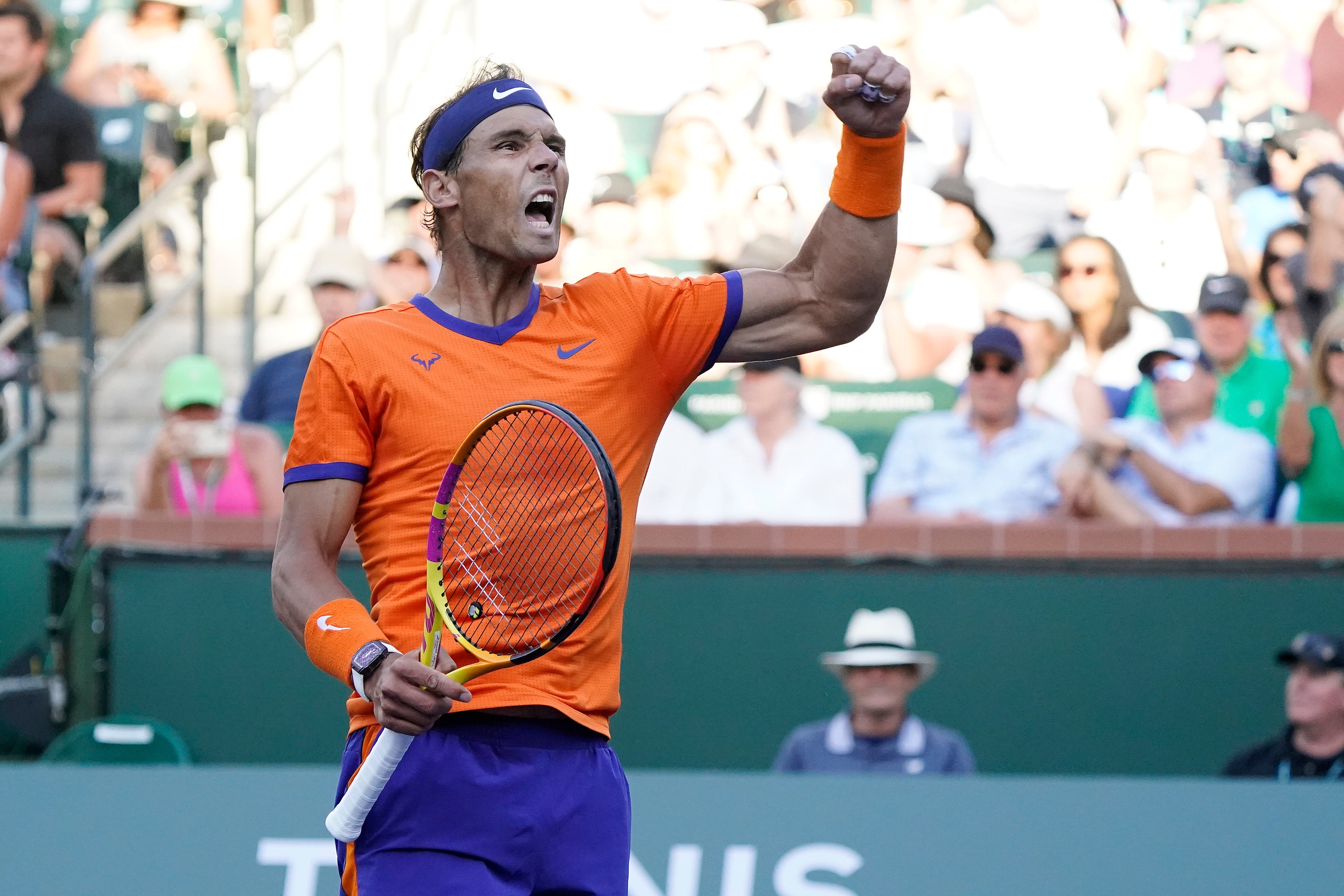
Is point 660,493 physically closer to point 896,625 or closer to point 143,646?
point 896,625

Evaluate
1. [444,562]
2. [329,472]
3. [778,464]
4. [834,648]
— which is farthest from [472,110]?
[778,464]

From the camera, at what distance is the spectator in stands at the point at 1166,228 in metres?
8.12

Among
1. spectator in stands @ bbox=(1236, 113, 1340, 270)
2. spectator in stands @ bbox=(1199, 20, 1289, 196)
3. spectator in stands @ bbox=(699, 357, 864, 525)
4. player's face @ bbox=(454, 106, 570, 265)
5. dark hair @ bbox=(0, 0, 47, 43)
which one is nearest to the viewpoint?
player's face @ bbox=(454, 106, 570, 265)

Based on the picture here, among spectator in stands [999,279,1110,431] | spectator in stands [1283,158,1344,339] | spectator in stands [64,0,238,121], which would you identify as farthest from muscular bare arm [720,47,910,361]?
spectator in stands [64,0,238,121]

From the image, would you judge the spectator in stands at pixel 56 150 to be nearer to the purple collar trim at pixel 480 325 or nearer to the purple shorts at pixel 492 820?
the purple collar trim at pixel 480 325

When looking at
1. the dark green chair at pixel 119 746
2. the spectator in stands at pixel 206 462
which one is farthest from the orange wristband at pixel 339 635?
the spectator in stands at pixel 206 462

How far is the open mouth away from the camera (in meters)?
3.06

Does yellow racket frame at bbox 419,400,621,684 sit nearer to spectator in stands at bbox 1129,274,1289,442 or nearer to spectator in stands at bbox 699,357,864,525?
spectator in stands at bbox 699,357,864,525

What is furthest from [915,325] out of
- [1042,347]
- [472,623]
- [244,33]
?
[472,623]

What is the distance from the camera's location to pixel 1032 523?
6.49 m

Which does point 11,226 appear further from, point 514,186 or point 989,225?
point 514,186

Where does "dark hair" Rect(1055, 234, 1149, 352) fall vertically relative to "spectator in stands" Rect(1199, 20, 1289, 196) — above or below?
below

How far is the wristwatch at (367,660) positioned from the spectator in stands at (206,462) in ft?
14.4

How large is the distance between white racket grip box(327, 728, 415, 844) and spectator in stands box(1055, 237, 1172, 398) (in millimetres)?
5312
